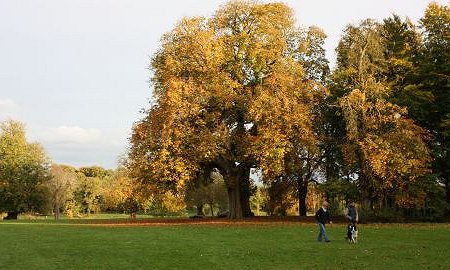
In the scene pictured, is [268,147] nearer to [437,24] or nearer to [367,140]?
[367,140]

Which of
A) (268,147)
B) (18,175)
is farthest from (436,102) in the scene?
(18,175)

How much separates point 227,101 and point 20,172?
1834 inches

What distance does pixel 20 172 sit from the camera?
74.2 meters

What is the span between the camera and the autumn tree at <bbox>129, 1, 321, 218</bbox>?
38969mm

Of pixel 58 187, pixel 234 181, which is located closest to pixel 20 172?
pixel 58 187

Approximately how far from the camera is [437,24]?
45.2 metres

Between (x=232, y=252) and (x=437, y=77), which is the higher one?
(x=437, y=77)

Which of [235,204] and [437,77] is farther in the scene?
[235,204]

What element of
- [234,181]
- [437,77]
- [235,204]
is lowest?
[235,204]

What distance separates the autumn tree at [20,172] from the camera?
72.6 m

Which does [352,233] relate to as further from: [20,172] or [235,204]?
[20,172]

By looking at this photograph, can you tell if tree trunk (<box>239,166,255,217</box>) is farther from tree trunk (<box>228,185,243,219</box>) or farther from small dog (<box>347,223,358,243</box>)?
small dog (<box>347,223,358,243</box>)

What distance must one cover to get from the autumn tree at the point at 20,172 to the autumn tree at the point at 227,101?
36.4 metres

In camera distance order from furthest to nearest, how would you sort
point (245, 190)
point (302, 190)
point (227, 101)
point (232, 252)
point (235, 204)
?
point (302, 190)
point (245, 190)
point (235, 204)
point (227, 101)
point (232, 252)
